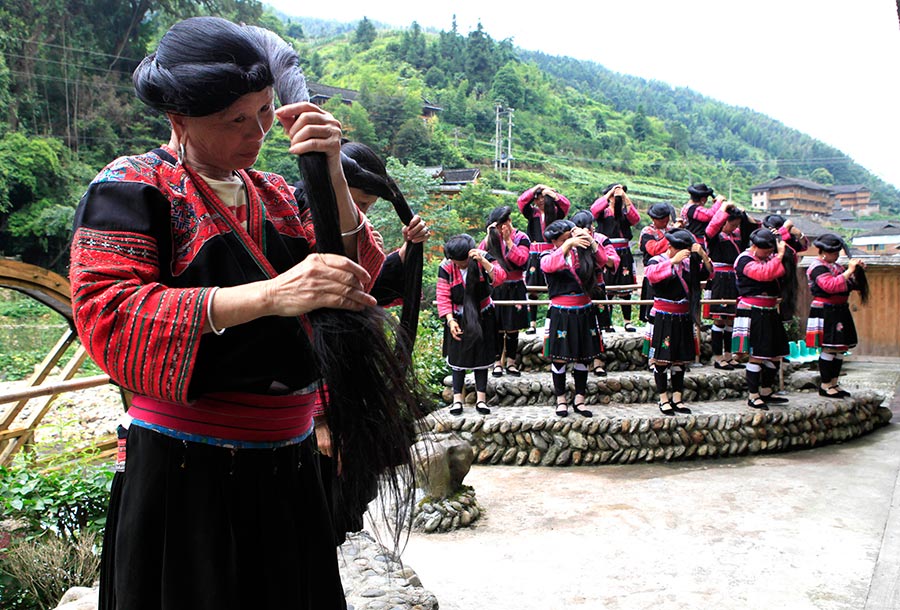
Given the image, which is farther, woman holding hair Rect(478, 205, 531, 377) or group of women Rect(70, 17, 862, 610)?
woman holding hair Rect(478, 205, 531, 377)

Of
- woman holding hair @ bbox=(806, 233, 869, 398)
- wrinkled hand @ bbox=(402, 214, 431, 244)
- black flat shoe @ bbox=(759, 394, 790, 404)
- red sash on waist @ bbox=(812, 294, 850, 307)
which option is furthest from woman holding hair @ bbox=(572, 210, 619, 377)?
wrinkled hand @ bbox=(402, 214, 431, 244)

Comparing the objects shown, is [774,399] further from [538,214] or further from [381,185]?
[381,185]

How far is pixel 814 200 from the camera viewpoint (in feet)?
125

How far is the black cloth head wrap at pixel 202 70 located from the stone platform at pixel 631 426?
5.49 meters

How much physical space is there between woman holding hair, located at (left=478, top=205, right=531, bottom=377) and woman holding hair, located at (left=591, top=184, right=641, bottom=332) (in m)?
1.22

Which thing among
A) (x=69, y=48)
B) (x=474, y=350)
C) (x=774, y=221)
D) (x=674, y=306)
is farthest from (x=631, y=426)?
(x=69, y=48)

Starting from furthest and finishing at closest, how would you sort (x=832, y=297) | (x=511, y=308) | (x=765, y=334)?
(x=511, y=308) < (x=832, y=297) < (x=765, y=334)

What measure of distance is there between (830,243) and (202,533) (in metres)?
7.64

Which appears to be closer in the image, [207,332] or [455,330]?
[207,332]

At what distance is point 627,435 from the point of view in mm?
6973

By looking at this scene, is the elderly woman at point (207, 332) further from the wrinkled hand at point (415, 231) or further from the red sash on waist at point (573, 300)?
the red sash on waist at point (573, 300)

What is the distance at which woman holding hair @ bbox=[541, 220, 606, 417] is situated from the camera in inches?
276

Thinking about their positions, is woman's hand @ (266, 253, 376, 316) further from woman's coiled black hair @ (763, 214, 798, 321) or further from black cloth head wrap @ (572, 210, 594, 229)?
black cloth head wrap @ (572, 210, 594, 229)

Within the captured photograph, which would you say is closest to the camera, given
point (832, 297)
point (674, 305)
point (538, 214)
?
point (674, 305)
